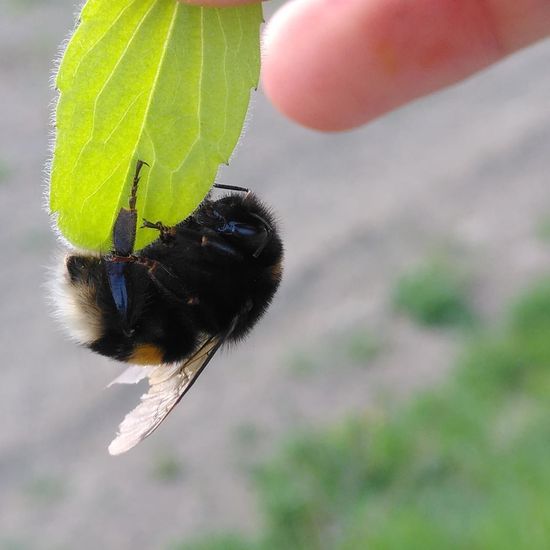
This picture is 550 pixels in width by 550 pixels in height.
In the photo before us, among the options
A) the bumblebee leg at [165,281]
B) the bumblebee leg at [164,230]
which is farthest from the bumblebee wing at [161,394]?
the bumblebee leg at [164,230]

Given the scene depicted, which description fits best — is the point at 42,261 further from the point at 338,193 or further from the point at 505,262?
the point at 505,262

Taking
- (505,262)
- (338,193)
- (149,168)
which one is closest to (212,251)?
(149,168)

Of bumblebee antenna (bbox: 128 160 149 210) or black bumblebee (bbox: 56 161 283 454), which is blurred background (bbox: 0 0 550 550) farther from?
bumblebee antenna (bbox: 128 160 149 210)

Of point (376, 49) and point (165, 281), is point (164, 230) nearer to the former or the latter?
point (165, 281)

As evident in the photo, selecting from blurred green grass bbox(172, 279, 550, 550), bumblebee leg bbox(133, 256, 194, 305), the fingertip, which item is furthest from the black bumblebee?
blurred green grass bbox(172, 279, 550, 550)

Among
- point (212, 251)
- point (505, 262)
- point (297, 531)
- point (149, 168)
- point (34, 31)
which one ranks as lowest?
point (505, 262)

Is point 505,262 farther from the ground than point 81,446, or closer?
closer

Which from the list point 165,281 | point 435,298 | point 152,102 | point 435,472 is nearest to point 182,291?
point 165,281
